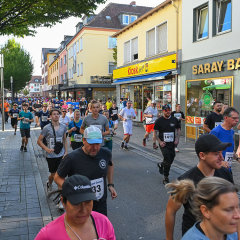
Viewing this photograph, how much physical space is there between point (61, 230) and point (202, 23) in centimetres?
1361

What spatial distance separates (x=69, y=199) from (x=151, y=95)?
56.7 ft

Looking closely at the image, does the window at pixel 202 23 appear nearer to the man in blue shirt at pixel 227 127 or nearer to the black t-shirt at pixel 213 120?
the black t-shirt at pixel 213 120

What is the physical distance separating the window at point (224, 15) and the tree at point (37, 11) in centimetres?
635

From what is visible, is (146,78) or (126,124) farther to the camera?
(146,78)

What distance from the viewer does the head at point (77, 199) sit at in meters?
1.83

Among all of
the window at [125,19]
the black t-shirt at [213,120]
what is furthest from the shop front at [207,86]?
the window at [125,19]

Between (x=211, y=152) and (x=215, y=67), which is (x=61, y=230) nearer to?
(x=211, y=152)

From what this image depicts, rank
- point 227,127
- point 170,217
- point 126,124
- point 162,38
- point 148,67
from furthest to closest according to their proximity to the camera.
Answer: point 148,67 < point 162,38 < point 126,124 < point 227,127 < point 170,217

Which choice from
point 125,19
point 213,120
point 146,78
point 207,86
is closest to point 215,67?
point 207,86

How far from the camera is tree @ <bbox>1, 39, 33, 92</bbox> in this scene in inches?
2100

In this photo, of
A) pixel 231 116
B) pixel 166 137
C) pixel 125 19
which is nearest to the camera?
pixel 231 116

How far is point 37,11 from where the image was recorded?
839cm

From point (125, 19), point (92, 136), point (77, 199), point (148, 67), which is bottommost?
point (77, 199)

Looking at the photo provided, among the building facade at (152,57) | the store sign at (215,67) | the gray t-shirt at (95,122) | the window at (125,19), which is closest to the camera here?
the gray t-shirt at (95,122)
